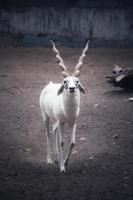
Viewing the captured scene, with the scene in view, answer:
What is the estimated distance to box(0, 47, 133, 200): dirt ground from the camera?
5.50 metres

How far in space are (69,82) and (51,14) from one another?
9.98 meters

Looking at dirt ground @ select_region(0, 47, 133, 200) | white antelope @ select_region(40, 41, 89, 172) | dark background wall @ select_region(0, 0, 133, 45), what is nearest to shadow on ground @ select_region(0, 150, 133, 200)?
dirt ground @ select_region(0, 47, 133, 200)

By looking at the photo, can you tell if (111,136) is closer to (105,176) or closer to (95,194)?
(105,176)

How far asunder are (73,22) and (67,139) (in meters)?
8.53

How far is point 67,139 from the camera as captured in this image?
25.2ft

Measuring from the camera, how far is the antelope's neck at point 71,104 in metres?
6.16

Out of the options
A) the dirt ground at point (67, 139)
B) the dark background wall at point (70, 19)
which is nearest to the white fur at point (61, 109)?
the dirt ground at point (67, 139)

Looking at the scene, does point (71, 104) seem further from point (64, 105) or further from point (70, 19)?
point (70, 19)

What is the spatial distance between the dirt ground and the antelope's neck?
2.32 feet

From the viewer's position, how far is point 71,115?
20.7 ft

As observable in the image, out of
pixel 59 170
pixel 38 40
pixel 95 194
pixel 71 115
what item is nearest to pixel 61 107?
pixel 71 115

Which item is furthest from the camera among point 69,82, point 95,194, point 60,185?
point 69,82

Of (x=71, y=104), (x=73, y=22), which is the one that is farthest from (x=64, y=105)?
(x=73, y=22)

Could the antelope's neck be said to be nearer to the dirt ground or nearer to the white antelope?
the white antelope
